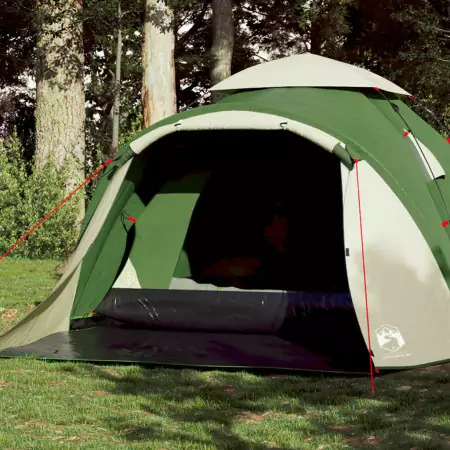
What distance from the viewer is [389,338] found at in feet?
20.4

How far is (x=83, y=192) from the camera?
15.1 m

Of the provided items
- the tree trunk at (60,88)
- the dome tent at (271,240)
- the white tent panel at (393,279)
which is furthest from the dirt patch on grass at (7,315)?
the tree trunk at (60,88)

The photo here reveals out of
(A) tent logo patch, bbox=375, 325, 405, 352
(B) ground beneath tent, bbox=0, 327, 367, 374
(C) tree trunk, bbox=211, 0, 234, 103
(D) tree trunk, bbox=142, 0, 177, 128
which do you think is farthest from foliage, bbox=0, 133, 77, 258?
(A) tent logo patch, bbox=375, 325, 405, 352

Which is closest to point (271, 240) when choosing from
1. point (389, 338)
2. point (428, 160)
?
point (428, 160)

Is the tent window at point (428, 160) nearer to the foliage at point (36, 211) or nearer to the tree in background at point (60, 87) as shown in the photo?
the tree in background at point (60, 87)

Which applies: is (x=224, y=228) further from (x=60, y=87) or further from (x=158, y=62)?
(x=60, y=87)

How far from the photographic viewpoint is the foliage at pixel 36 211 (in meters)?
14.3

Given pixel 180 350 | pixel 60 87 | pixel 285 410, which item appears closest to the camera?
pixel 285 410

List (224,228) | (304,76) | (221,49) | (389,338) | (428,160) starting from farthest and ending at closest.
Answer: (221,49), (224,228), (304,76), (428,160), (389,338)

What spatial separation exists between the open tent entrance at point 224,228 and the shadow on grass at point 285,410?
4.83ft

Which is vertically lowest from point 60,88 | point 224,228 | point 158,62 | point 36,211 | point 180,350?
point 180,350

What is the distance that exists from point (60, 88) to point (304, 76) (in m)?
7.01

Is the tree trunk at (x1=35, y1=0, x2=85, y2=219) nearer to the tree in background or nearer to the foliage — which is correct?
the tree in background

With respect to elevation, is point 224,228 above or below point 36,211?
below
